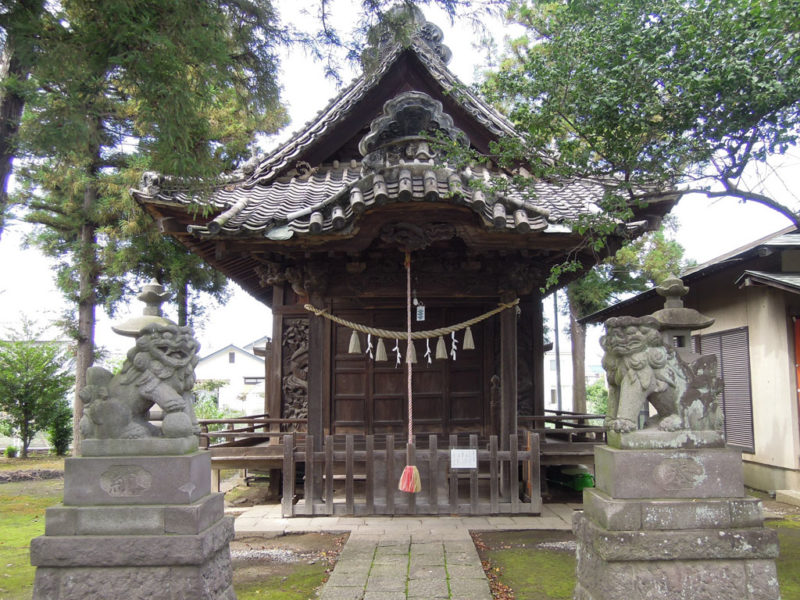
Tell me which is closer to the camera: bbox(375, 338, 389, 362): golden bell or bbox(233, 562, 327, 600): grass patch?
bbox(233, 562, 327, 600): grass patch

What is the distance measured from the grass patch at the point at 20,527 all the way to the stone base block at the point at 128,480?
67.3 inches

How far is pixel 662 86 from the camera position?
497 centimetres

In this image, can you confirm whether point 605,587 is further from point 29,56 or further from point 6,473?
point 6,473

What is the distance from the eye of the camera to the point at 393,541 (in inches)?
231

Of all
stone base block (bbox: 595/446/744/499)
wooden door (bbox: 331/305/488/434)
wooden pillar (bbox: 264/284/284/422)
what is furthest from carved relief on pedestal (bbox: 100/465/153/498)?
wooden pillar (bbox: 264/284/284/422)

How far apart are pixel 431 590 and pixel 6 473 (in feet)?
40.4

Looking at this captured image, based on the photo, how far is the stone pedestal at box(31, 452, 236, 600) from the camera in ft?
12.0

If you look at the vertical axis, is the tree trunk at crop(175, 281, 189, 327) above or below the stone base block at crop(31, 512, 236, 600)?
above

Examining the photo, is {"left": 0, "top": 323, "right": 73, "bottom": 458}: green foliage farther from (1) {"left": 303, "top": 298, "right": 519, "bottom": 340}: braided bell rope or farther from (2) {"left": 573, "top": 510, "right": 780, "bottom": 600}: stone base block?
(2) {"left": 573, "top": 510, "right": 780, "bottom": 600}: stone base block

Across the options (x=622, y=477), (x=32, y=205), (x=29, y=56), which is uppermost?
(x=32, y=205)

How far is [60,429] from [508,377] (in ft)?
49.9

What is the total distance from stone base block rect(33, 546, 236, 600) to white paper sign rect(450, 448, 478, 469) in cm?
363

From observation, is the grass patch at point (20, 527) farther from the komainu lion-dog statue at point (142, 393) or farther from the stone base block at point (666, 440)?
the stone base block at point (666, 440)

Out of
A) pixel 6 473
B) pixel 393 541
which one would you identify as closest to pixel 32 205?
pixel 6 473
